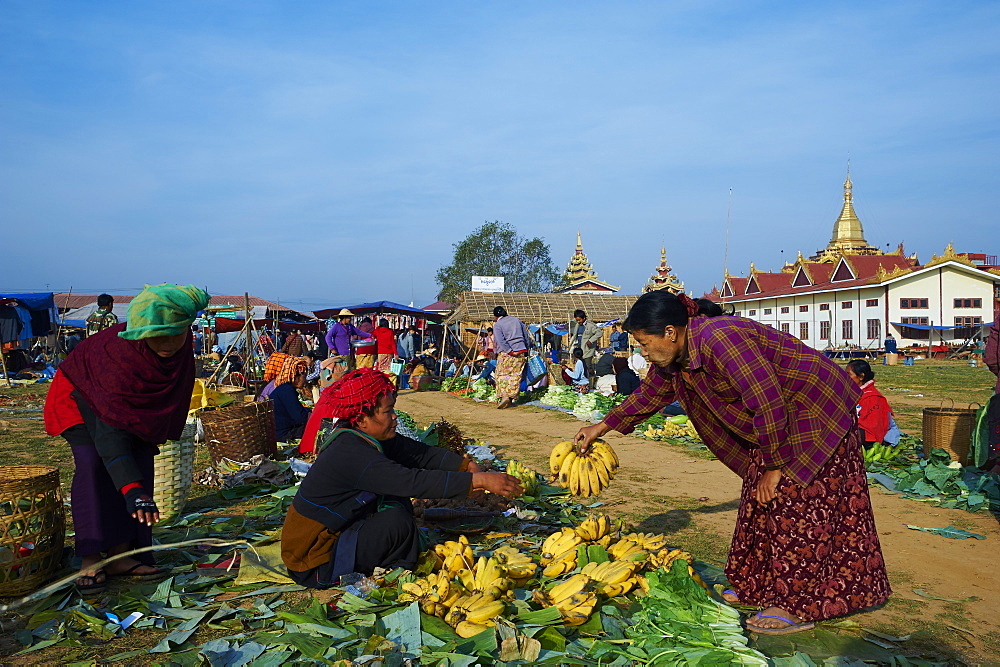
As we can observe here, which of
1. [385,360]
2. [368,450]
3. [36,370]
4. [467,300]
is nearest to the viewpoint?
[368,450]

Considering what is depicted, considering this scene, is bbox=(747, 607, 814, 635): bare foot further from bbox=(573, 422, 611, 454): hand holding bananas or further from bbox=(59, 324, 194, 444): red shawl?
bbox=(59, 324, 194, 444): red shawl

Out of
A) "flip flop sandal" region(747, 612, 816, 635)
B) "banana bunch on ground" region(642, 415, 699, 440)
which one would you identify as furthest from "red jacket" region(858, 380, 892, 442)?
"flip flop sandal" region(747, 612, 816, 635)

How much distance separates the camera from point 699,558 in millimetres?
4301

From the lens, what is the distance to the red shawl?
3.62 metres

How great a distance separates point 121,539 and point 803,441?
373 cm

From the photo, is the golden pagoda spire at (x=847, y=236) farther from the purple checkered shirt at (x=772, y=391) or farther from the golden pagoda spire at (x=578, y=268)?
the purple checkered shirt at (x=772, y=391)

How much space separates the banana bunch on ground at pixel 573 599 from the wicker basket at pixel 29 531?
2728 mm

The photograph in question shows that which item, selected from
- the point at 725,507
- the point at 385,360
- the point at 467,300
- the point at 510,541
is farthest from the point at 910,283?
the point at 510,541

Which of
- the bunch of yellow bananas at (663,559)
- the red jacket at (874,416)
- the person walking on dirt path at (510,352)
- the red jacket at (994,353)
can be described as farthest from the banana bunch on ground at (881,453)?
the person walking on dirt path at (510,352)

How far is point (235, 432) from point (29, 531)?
2.88 meters

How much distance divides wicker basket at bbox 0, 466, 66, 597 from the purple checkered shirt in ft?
11.4

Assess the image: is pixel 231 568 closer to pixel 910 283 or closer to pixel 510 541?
pixel 510 541

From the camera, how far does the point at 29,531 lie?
11.6ft

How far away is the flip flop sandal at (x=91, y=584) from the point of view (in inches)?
142
